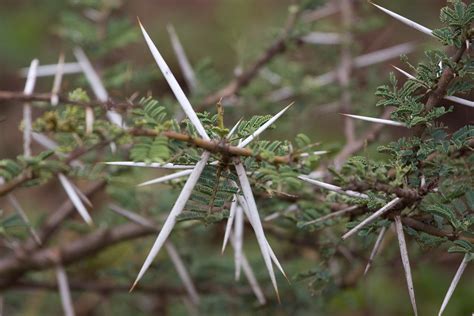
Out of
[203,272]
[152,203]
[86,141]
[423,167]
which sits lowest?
[203,272]

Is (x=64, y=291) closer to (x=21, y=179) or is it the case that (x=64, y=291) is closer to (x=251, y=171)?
(x=21, y=179)

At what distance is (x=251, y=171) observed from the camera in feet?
3.51

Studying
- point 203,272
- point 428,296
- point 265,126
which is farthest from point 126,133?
→ point 428,296

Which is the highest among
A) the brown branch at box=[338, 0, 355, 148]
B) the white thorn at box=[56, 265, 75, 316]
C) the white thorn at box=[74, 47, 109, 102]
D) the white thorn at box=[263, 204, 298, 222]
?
the white thorn at box=[74, 47, 109, 102]

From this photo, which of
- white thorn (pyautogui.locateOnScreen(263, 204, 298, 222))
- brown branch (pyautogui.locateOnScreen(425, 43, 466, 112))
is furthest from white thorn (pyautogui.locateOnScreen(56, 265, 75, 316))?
brown branch (pyautogui.locateOnScreen(425, 43, 466, 112))

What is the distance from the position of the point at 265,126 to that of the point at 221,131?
0.08 m

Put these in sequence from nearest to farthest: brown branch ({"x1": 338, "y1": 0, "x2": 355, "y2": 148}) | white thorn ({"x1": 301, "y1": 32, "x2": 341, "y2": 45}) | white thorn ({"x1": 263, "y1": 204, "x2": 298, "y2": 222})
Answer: white thorn ({"x1": 263, "y1": 204, "x2": 298, "y2": 222}), brown branch ({"x1": 338, "y1": 0, "x2": 355, "y2": 148}), white thorn ({"x1": 301, "y1": 32, "x2": 341, "y2": 45})

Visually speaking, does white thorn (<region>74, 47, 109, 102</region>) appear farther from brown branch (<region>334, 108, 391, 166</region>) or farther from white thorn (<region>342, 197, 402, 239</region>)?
white thorn (<region>342, 197, 402, 239</region>)

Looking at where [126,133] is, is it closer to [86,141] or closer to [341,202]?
[86,141]

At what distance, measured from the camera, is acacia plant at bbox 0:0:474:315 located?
104 cm

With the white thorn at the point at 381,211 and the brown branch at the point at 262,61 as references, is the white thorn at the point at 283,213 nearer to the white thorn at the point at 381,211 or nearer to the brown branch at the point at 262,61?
the white thorn at the point at 381,211

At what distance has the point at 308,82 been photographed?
83.5 inches

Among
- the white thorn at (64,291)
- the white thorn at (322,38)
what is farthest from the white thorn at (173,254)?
the white thorn at (322,38)

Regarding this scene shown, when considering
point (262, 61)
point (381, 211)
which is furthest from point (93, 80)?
point (381, 211)
